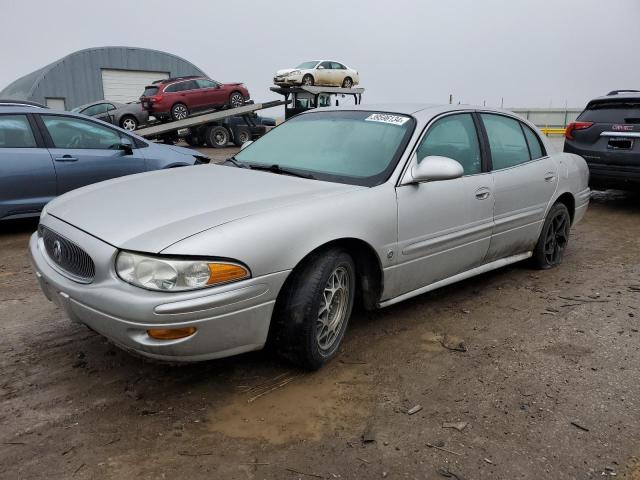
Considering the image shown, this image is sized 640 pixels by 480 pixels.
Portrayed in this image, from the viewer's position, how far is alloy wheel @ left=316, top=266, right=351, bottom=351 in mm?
2994

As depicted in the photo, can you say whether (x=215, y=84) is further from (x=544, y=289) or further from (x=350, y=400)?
(x=350, y=400)

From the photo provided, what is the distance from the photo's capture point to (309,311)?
2.78 metres

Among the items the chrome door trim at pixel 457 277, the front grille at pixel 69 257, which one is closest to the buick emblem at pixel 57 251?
the front grille at pixel 69 257

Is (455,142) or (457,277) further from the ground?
(455,142)

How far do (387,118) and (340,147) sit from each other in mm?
412

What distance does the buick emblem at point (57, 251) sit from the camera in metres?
2.88

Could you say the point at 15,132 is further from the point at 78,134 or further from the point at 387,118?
the point at 387,118

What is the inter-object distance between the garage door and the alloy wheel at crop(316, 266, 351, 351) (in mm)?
31885

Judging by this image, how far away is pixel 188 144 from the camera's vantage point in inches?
775

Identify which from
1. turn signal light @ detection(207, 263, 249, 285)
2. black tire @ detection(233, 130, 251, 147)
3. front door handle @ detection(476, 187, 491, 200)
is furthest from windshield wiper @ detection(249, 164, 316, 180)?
black tire @ detection(233, 130, 251, 147)

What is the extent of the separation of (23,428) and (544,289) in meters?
3.85

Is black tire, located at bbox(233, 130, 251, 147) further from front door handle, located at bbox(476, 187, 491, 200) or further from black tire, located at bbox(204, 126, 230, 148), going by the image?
front door handle, located at bbox(476, 187, 491, 200)

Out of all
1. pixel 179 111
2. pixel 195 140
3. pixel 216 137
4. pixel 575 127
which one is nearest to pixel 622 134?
pixel 575 127

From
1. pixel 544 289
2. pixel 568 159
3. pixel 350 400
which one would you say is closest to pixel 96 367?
pixel 350 400
